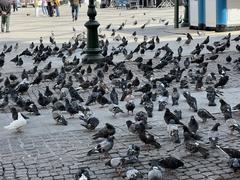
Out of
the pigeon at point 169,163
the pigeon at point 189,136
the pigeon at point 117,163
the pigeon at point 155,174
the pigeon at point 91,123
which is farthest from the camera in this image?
the pigeon at point 91,123

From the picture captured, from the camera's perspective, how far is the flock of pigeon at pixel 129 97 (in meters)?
7.23

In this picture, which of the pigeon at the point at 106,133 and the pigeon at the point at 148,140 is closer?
the pigeon at the point at 148,140

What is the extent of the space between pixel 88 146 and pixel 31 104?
263 centimetres

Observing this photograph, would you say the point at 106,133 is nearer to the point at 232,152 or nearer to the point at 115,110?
the point at 115,110

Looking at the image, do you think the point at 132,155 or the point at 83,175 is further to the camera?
the point at 132,155

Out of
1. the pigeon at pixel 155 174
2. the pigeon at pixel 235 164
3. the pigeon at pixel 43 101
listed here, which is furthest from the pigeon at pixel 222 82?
the pigeon at pixel 155 174

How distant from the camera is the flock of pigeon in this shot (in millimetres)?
7227

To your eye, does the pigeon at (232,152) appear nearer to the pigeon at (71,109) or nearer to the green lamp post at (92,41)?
the pigeon at (71,109)

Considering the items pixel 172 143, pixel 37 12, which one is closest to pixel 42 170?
pixel 172 143

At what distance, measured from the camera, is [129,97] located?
1102 cm

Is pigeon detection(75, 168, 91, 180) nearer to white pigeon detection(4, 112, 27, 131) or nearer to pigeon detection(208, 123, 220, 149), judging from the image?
pigeon detection(208, 123, 220, 149)

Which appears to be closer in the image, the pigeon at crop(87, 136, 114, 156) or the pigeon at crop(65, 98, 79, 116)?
the pigeon at crop(87, 136, 114, 156)

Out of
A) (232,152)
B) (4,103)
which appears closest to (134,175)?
(232,152)

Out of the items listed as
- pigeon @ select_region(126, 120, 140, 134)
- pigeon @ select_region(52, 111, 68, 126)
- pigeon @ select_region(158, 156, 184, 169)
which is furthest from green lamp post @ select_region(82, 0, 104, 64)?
pigeon @ select_region(158, 156, 184, 169)
